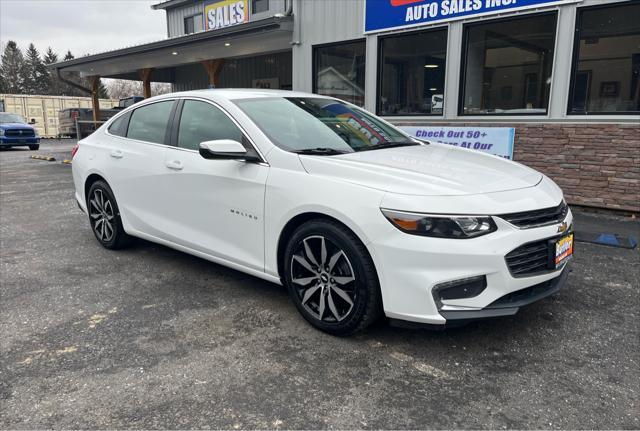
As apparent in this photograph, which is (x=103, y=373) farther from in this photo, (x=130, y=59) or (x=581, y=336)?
(x=130, y=59)

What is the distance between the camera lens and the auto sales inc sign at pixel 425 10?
729 cm

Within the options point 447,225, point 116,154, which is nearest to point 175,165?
point 116,154

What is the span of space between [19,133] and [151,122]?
20196 mm

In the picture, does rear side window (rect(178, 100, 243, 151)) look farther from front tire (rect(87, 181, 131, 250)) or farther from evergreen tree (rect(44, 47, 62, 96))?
evergreen tree (rect(44, 47, 62, 96))

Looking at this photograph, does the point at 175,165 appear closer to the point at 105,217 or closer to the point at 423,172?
the point at 105,217

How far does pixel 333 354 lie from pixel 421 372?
52cm

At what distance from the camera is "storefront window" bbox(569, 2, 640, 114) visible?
659 centimetres

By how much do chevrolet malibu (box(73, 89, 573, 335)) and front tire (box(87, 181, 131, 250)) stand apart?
309mm

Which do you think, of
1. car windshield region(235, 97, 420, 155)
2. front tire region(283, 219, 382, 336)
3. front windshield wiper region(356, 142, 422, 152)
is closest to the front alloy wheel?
front tire region(283, 219, 382, 336)

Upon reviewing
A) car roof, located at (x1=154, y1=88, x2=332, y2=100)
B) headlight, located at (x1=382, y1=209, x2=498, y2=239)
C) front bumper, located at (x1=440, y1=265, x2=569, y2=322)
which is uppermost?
car roof, located at (x1=154, y1=88, x2=332, y2=100)

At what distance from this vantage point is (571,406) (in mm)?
2395

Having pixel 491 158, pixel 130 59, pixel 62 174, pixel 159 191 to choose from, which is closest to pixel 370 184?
pixel 491 158

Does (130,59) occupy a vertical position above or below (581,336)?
above

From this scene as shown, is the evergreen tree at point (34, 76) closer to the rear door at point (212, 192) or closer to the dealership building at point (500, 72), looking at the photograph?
the dealership building at point (500, 72)
